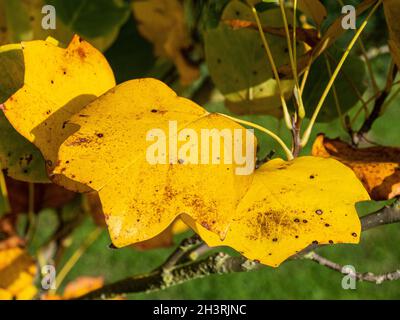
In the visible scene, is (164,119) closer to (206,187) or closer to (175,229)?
(206,187)

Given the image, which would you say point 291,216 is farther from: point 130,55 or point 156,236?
point 130,55

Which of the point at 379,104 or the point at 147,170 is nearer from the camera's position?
the point at 147,170

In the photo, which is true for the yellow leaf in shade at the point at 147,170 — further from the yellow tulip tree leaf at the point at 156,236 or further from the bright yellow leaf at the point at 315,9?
the yellow tulip tree leaf at the point at 156,236

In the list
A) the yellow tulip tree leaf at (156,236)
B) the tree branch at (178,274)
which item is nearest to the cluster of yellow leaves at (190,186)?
the tree branch at (178,274)

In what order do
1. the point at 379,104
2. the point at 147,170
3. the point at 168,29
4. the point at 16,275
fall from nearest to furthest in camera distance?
the point at 147,170 → the point at 379,104 → the point at 16,275 → the point at 168,29

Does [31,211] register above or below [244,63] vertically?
below

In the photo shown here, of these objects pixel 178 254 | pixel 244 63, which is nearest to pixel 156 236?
pixel 178 254

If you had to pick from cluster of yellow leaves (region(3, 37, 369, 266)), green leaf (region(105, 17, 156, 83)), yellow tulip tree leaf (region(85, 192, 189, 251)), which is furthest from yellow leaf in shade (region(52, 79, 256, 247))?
green leaf (region(105, 17, 156, 83))
